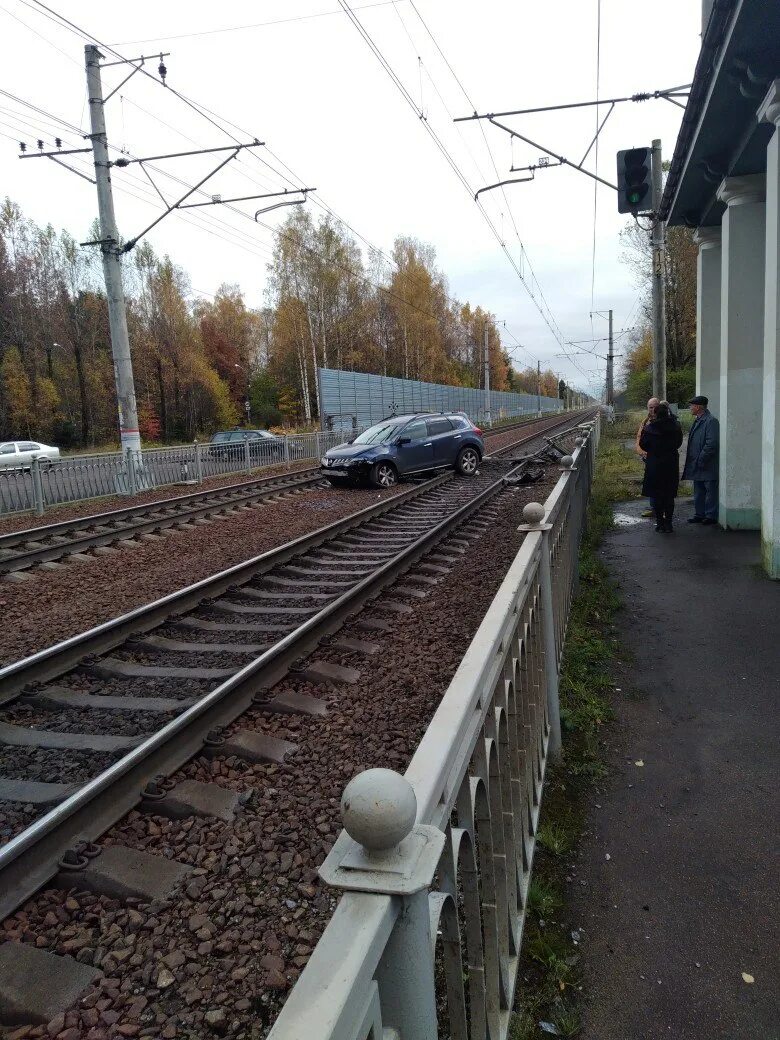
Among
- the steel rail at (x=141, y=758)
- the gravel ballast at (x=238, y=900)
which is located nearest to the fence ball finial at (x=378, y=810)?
the gravel ballast at (x=238, y=900)

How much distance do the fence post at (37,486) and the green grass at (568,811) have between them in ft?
35.4

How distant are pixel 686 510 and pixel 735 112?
586 centimetres

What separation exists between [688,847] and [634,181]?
376 inches

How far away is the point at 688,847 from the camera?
2.92 meters

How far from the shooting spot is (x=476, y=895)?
5.69 feet

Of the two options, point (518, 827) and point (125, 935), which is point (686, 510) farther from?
point (125, 935)

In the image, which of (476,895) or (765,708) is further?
(765,708)

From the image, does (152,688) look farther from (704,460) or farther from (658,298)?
(658,298)

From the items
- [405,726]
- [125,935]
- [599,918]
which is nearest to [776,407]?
[405,726]

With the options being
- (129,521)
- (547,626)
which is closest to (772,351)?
(547,626)

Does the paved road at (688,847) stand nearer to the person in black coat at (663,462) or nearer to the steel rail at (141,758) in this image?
the steel rail at (141,758)

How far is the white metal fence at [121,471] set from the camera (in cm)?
1346

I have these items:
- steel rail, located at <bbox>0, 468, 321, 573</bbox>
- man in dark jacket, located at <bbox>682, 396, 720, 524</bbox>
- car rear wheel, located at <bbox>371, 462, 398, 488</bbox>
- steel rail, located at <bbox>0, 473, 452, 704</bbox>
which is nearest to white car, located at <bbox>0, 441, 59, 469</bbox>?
steel rail, located at <bbox>0, 468, 321, 573</bbox>

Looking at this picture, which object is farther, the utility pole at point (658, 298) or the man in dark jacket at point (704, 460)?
the utility pole at point (658, 298)
